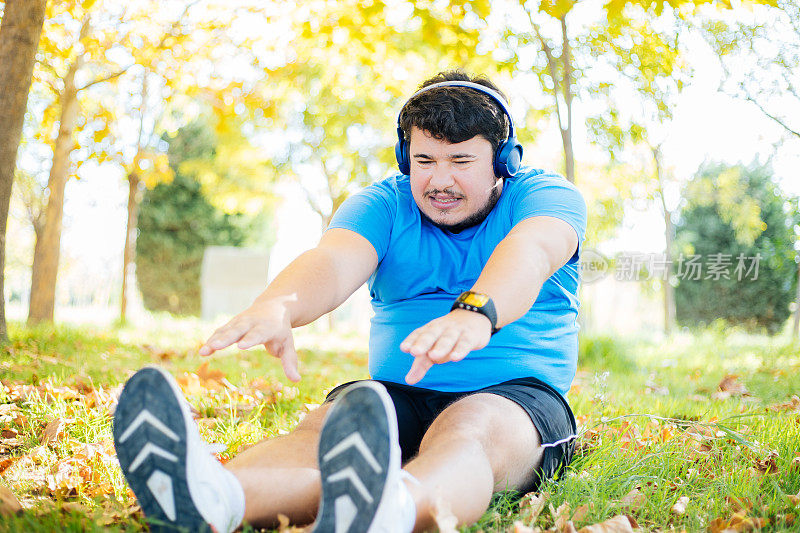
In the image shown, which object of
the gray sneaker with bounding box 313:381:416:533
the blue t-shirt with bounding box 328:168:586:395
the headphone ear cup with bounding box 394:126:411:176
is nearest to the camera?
the gray sneaker with bounding box 313:381:416:533

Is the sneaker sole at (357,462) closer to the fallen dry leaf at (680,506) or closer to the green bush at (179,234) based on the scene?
the fallen dry leaf at (680,506)

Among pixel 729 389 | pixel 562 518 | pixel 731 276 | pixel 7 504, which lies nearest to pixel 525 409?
pixel 562 518

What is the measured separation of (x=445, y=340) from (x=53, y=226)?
20.0 ft

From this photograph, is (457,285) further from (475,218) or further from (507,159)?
(507,159)

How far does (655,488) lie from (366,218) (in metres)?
1.25

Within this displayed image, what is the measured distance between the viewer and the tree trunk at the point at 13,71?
3.55m

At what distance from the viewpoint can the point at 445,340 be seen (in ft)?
4.85

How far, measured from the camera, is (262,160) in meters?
11.4

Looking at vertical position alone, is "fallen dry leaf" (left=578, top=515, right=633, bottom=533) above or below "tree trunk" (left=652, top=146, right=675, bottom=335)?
below

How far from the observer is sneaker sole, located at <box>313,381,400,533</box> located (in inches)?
51.5

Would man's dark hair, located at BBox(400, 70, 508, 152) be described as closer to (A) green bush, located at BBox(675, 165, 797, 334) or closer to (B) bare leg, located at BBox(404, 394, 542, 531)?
(B) bare leg, located at BBox(404, 394, 542, 531)

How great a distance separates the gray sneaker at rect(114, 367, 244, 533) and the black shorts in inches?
29.5

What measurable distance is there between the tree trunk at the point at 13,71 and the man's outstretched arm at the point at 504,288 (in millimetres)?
3020

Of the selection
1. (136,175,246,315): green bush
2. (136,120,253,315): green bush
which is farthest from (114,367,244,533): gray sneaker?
(136,175,246,315): green bush
